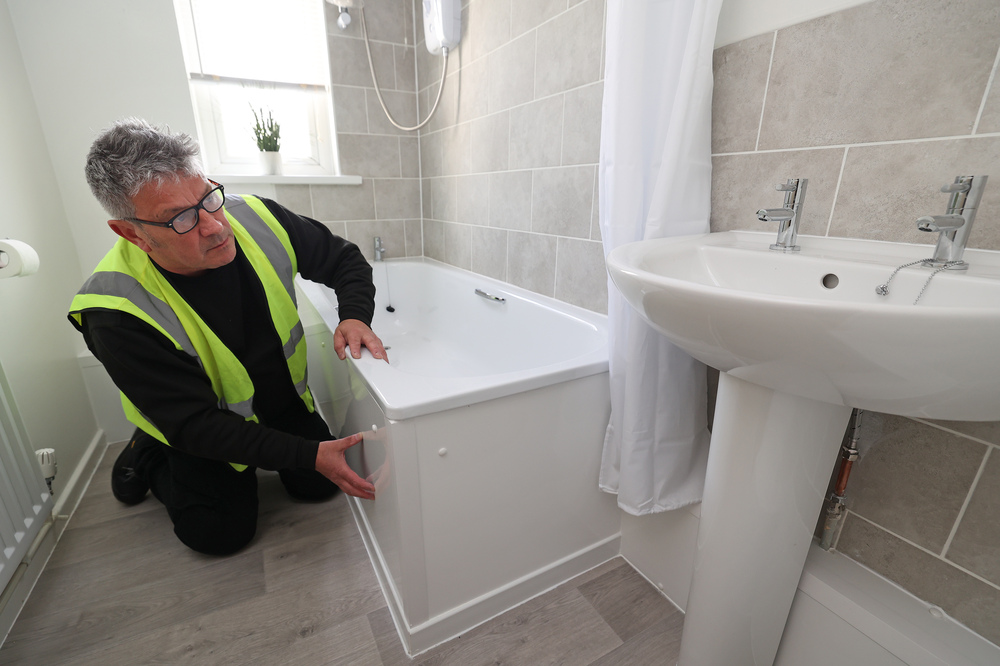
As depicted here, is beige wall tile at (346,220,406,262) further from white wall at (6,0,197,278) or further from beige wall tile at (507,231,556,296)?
beige wall tile at (507,231,556,296)

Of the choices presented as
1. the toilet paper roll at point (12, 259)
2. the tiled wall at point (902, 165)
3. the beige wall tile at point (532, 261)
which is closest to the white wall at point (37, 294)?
the toilet paper roll at point (12, 259)

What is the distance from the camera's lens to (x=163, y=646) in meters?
1.00

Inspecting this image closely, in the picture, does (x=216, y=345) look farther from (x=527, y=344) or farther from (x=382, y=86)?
(x=382, y=86)

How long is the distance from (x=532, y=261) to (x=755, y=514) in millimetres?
1113

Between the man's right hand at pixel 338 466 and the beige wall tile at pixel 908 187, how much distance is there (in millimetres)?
1049

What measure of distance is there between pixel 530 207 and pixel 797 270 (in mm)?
996

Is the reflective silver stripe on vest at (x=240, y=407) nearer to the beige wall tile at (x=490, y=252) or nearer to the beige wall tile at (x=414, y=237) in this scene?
the beige wall tile at (x=490, y=252)

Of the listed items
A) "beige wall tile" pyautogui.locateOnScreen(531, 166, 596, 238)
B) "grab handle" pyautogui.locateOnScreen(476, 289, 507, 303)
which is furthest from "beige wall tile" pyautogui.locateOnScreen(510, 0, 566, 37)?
"grab handle" pyautogui.locateOnScreen(476, 289, 507, 303)

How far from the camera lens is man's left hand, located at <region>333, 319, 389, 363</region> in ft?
3.52

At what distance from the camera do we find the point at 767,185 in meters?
0.90

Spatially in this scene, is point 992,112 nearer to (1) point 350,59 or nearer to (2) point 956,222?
(2) point 956,222

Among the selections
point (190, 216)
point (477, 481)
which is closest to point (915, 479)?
point (477, 481)

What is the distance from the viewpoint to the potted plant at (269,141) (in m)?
2.09

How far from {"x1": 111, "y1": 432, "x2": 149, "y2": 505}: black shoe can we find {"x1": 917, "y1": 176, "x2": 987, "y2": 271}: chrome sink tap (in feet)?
6.15
